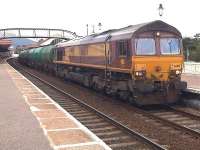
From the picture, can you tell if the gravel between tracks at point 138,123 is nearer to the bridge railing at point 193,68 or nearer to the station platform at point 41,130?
the station platform at point 41,130

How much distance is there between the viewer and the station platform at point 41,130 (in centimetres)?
962

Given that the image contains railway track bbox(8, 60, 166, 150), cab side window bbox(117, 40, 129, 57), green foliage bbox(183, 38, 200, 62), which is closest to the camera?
railway track bbox(8, 60, 166, 150)

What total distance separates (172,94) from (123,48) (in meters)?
2.58

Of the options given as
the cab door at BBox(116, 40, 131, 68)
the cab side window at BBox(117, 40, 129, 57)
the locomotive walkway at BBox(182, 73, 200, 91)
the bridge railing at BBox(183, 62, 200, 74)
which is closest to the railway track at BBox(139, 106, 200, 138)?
the cab door at BBox(116, 40, 131, 68)

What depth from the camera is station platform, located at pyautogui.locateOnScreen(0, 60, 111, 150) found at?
9625 mm

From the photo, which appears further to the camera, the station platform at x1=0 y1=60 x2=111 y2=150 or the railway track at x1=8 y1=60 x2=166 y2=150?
the railway track at x1=8 y1=60 x2=166 y2=150

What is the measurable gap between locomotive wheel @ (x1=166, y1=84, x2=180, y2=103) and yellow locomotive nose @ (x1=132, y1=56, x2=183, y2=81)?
0.39 metres

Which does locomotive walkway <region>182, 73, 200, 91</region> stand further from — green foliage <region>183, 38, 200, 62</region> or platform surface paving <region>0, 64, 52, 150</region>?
green foliage <region>183, 38, 200, 62</region>

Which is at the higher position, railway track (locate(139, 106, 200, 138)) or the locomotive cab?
the locomotive cab

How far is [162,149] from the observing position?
971 cm

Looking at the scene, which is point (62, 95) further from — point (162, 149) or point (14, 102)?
point (162, 149)

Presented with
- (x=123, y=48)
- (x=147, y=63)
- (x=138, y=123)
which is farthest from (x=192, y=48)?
(x=138, y=123)

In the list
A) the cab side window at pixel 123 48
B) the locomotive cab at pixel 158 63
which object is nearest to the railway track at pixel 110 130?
the locomotive cab at pixel 158 63

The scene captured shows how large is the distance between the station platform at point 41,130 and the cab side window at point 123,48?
332 cm
